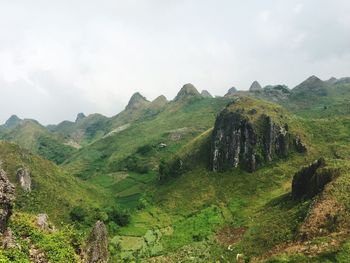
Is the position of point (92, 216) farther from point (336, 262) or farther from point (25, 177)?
point (336, 262)

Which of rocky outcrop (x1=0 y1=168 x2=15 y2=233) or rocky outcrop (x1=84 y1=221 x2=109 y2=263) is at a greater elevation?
rocky outcrop (x1=0 y1=168 x2=15 y2=233)

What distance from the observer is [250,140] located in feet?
458

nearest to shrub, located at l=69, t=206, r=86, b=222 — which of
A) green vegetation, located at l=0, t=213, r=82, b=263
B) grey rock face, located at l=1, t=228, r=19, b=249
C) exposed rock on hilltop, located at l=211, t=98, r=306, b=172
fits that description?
exposed rock on hilltop, located at l=211, t=98, r=306, b=172

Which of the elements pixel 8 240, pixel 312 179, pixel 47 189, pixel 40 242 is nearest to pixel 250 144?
pixel 312 179

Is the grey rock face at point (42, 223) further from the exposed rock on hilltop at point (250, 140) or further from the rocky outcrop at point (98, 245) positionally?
the exposed rock on hilltop at point (250, 140)

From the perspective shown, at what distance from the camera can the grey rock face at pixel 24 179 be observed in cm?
12581

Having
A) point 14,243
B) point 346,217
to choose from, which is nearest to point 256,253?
point 346,217

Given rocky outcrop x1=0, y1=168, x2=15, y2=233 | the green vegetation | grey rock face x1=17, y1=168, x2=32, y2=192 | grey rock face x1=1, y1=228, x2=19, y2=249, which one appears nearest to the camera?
grey rock face x1=1, y1=228, x2=19, y2=249

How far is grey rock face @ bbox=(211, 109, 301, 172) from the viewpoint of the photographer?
13675 cm

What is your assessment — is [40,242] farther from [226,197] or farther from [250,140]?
[250,140]

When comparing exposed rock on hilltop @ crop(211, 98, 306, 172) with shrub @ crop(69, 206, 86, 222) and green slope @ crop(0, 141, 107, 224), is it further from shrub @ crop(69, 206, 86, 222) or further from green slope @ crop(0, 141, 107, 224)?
shrub @ crop(69, 206, 86, 222)

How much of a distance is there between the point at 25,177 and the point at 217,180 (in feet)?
185

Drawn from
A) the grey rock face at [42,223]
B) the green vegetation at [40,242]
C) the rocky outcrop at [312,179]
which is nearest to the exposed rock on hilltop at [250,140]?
the rocky outcrop at [312,179]

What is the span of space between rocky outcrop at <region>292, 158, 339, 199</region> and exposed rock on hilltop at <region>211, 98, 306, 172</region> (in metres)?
39.2
